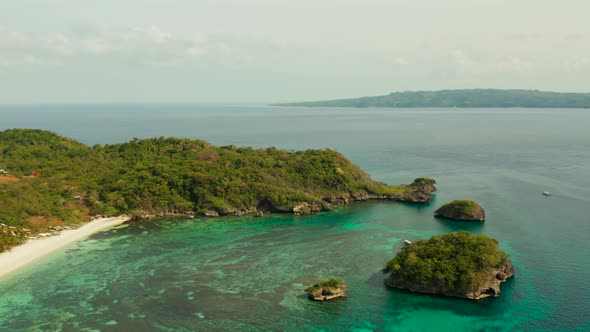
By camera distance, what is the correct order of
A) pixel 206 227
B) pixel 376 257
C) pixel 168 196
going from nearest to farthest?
pixel 376 257 < pixel 206 227 < pixel 168 196

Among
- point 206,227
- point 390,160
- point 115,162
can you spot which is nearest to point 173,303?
point 206,227

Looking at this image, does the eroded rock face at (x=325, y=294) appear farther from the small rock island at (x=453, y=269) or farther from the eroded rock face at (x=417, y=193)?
the eroded rock face at (x=417, y=193)

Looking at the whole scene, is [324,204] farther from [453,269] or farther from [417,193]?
[453,269]

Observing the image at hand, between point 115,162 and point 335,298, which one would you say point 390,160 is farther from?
point 335,298

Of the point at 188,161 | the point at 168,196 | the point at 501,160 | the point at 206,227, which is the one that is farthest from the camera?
the point at 501,160

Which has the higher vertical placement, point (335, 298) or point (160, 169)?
point (160, 169)
